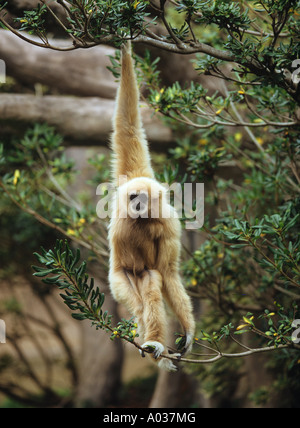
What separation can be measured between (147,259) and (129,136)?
0.87 metres

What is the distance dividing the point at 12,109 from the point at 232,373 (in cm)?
440

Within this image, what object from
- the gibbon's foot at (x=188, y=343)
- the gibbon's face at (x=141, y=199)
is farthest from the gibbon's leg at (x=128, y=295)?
the gibbon's face at (x=141, y=199)

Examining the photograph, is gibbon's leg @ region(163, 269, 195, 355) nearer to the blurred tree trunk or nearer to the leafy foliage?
the leafy foliage

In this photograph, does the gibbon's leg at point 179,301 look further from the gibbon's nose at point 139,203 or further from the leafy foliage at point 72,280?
the gibbon's nose at point 139,203

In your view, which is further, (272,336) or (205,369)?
(205,369)

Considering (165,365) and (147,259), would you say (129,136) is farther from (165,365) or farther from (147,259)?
(165,365)

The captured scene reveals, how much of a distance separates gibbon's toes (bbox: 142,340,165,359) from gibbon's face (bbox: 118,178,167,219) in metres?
0.69

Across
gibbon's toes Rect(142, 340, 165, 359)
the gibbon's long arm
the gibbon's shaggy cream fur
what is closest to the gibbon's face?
the gibbon's shaggy cream fur

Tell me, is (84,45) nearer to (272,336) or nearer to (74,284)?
(74,284)

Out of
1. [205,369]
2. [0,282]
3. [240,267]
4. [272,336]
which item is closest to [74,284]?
[272,336]

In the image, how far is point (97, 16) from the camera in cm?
247

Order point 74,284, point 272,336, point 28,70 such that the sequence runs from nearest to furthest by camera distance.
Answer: point 74,284 < point 272,336 < point 28,70

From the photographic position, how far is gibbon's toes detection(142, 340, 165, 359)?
224 cm

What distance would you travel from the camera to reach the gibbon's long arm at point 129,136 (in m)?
2.79
